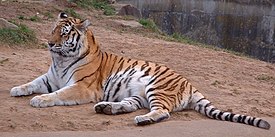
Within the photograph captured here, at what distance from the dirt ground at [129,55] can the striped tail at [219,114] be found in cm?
10

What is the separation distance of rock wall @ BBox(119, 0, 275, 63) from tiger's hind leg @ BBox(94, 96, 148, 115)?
38.4 ft

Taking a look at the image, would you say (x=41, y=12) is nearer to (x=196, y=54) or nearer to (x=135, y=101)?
(x=196, y=54)

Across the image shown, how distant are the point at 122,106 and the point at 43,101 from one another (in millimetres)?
712

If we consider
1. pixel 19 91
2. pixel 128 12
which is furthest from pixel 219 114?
pixel 128 12

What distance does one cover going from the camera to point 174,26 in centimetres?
2056

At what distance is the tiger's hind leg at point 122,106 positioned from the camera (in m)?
5.34

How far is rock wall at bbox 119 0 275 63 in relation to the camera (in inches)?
769

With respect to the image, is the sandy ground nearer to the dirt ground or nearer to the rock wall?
the dirt ground

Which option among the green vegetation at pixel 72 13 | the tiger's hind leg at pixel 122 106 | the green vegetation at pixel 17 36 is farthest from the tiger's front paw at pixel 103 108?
the green vegetation at pixel 72 13

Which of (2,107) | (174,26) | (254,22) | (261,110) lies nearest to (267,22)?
(254,22)

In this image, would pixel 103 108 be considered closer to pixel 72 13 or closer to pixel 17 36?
pixel 17 36

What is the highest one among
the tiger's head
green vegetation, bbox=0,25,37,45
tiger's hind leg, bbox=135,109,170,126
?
the tiger's head

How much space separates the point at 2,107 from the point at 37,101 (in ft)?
1.02

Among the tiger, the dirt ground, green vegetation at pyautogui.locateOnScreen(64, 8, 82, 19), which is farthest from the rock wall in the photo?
the tiger
